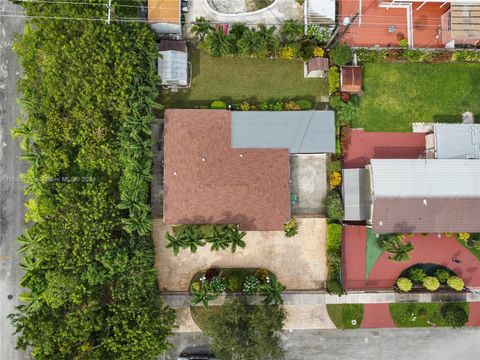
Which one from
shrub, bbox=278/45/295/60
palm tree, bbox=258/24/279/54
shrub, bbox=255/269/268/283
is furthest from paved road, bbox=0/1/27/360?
shrub, bbox=278/45/295/60

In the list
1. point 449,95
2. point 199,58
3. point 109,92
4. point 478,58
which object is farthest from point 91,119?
point 478,58

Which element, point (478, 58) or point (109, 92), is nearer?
point (109, 92)

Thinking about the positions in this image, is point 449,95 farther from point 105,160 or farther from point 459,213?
point 105,160

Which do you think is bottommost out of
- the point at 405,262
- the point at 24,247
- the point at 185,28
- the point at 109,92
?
the point at 405,262

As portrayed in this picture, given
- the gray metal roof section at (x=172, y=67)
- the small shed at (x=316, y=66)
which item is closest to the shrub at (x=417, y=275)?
the small shed at (x=316, y=66)

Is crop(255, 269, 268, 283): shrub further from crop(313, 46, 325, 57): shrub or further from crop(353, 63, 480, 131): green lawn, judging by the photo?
crop(313, 46, 325, 57): shrub

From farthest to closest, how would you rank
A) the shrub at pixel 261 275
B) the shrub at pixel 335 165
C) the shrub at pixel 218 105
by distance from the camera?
1. the shrub at pixel 335 165
2. the shrub at pixel 218 105
3. the shrub at pixel 261 275

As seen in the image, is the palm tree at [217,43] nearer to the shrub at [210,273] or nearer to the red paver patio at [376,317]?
→ the shrub at [210,273]
